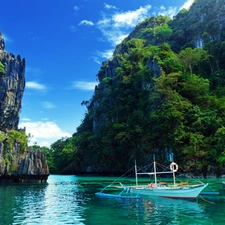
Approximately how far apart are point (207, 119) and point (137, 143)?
1595cm

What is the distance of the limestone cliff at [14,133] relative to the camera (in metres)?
40.4

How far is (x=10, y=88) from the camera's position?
161 ft

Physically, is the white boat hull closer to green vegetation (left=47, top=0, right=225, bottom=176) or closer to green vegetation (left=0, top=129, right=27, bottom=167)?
green vegetation (left=47, top=0, right=225, bottom=176)

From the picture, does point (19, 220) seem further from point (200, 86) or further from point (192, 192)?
point (200, 86)

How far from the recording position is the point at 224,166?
149ft

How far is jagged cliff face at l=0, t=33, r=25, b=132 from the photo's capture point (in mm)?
46812

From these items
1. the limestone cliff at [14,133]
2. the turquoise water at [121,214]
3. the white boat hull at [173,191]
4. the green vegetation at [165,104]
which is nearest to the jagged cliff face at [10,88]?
the limestone cliff at [14,133]

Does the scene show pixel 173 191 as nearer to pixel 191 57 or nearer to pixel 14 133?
pixel 14 133

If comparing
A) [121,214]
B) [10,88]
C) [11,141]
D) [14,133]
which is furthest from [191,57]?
[121,214]

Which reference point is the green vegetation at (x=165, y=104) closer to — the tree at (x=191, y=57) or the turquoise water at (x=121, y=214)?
the tree at (x=191, y=57)

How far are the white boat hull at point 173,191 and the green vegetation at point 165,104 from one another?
851 inches

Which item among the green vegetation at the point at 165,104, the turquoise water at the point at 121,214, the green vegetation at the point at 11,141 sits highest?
the green vegetation at the point at 165,104

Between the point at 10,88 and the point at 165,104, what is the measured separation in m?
28.7

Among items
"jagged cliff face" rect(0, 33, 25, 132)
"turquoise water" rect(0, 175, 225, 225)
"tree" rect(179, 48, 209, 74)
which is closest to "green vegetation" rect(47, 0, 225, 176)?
"tree" rect(179, 48, 209, 74)
